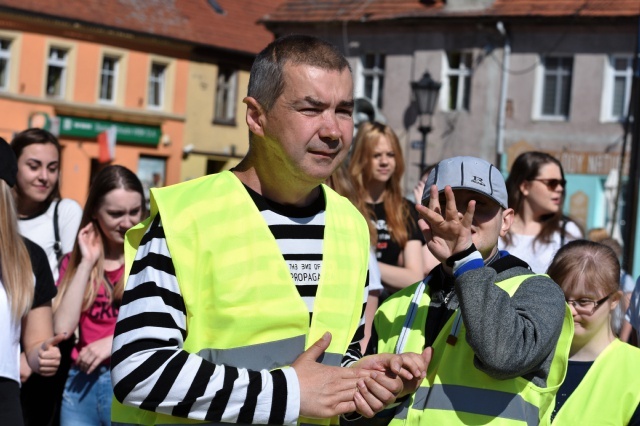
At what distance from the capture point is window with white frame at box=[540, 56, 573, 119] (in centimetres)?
2812

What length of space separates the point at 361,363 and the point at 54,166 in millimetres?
3826

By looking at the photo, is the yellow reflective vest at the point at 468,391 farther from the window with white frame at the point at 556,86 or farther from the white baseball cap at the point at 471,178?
the window with white frame at the point at 556,86

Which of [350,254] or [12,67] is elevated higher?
[12,67]

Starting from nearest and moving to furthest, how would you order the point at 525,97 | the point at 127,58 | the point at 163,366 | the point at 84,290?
the point at 163,366, the point at 84,290, the point at 525,97, the point at 127,58

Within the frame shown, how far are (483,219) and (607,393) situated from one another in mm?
918

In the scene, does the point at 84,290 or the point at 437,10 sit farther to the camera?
the point at 437,10

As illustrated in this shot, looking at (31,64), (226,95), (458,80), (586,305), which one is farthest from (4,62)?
(586,305)

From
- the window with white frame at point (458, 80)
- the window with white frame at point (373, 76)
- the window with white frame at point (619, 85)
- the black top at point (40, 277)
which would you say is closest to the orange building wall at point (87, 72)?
the window with white frame at point (373, 76)

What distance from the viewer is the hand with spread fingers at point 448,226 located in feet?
10.4

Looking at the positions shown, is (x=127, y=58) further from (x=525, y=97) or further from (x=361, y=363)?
(x=361, y=363)

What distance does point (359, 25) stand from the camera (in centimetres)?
3128

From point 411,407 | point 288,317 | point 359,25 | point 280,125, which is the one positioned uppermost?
point 359,25

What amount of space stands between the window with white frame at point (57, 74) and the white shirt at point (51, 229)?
2884 centimetres

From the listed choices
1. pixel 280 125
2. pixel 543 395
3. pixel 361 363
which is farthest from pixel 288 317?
pixel 543 395
